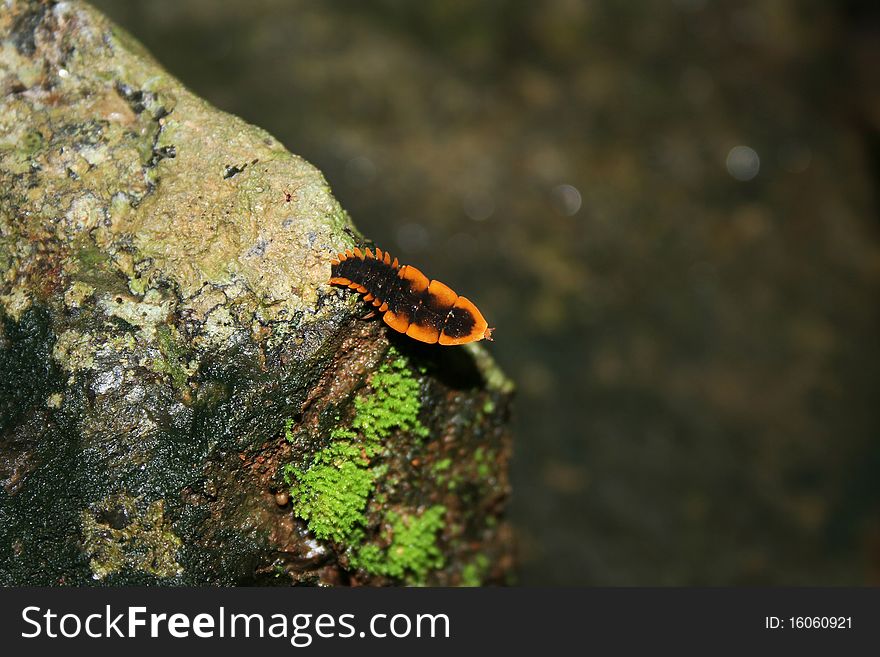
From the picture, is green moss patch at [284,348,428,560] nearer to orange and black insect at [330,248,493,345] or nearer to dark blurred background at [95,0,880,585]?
orange and black insect at [330,248,493,345]

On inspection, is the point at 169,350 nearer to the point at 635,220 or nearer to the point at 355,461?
the point at 355,461

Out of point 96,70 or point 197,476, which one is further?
point 96,70

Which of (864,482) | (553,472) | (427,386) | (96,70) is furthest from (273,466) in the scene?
(864,482)

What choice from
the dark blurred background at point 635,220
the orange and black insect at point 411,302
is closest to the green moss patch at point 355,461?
the orange and black insect at point 411,302

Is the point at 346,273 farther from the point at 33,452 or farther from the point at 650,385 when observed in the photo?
the point at 650,385

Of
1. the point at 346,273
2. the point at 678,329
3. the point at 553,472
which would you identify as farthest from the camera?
the point at 678,329

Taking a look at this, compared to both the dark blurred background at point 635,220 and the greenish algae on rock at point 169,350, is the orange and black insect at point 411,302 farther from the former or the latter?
the dark blurred background at point 635,220

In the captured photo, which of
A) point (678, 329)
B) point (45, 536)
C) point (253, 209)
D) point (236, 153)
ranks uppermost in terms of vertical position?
point (678, 329)

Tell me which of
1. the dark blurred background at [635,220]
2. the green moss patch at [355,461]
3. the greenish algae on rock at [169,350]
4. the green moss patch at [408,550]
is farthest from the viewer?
the dark blurred background at [635,220]
